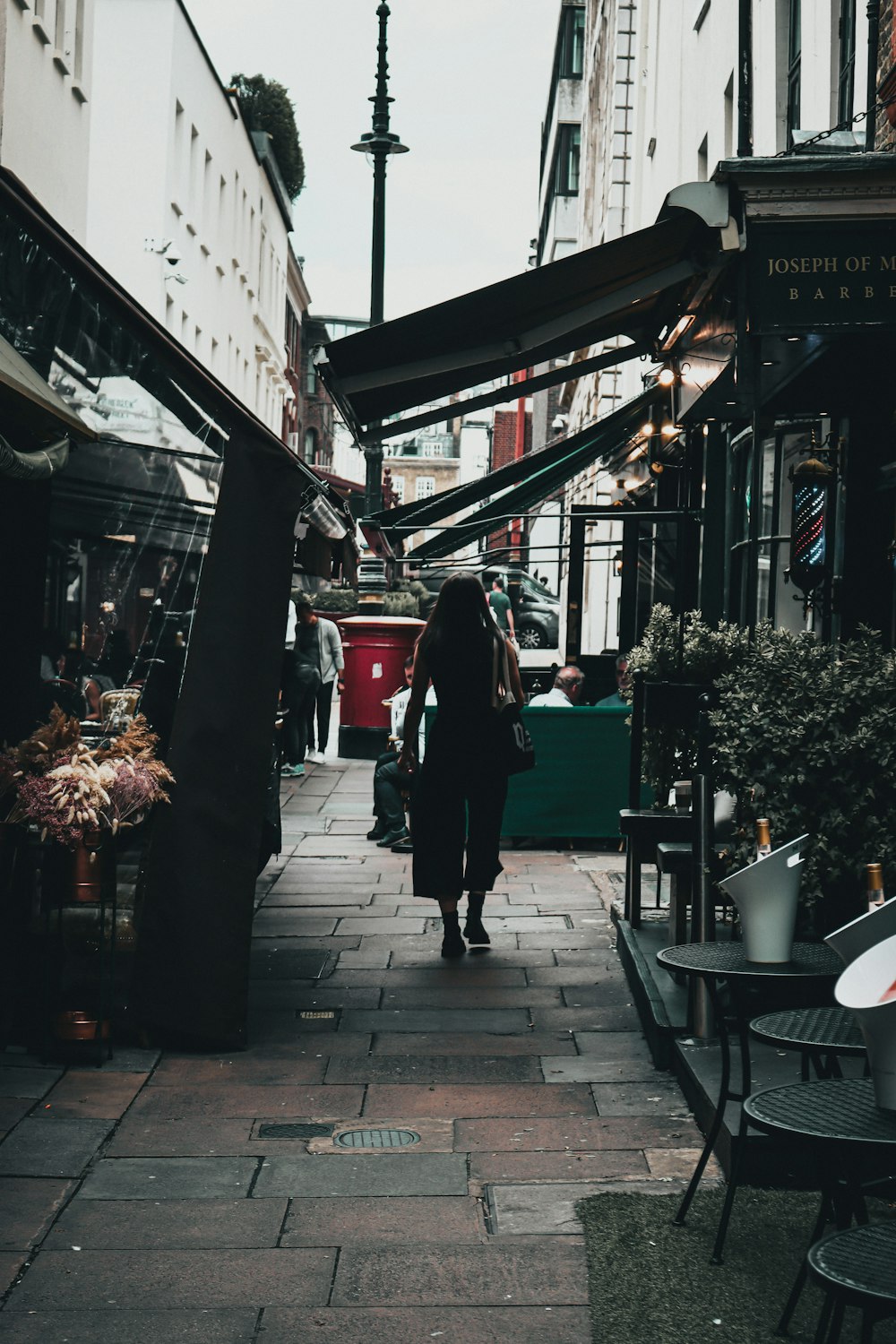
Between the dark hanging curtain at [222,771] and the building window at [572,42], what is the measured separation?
121 ft

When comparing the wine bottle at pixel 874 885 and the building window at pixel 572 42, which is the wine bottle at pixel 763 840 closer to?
the wine bottle at pixel 874 885

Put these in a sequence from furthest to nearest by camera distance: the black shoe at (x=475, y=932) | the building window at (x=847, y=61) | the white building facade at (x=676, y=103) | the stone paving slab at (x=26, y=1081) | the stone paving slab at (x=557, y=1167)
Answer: the white building facade at (x=676, y=103), the building window at (x=847, y=61), the black shoe at (x=475, y=932), the stone paving slab at (x=26, y=1081), the stone paving slab at (x=557, y=1167)

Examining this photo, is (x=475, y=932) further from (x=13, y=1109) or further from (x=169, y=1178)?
(x=169, y=1178)

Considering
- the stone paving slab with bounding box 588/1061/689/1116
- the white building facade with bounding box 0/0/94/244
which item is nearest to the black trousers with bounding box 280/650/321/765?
the white building facade with bounding box 0/0/94/244

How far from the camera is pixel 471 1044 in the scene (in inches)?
246

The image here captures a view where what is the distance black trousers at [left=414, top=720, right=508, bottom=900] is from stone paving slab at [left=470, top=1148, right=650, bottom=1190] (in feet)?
9.38

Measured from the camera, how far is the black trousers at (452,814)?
25.4 ft

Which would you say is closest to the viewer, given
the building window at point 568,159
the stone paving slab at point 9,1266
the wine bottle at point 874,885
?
the wine bottle at point 874,885

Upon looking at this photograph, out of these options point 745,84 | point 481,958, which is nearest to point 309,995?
point 481,958

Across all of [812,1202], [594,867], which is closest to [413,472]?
[594,867]

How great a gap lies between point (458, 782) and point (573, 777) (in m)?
3.82

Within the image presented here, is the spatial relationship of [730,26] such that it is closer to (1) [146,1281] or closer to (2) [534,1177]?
(2) [534,1177]

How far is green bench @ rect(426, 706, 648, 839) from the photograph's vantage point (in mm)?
11445

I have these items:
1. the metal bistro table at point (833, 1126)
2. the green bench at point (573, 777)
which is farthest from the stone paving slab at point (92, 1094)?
the green bench at point (573, 777)
